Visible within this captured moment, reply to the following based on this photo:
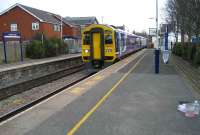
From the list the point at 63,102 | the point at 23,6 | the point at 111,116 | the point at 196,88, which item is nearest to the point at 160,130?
the point at 111,116

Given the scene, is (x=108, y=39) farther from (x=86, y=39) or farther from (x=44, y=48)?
(x=44, y=48)

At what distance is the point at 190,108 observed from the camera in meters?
8.08

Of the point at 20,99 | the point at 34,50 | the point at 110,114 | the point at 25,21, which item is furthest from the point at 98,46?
the point at 25,21

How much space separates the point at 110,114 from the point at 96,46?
530 inches

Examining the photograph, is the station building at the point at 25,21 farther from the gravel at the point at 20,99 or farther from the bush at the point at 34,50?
the gravel at the point at 20,99

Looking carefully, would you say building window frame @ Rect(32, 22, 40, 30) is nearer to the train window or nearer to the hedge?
the hedge

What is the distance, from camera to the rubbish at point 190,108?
7.71 m

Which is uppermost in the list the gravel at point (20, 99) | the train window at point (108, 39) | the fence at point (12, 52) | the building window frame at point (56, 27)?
the building window frame at point (56, 27)

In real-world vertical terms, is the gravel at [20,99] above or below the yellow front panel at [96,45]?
below

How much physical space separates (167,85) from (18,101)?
625cm

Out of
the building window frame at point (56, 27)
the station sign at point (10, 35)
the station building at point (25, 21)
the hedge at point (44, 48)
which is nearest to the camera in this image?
the station sign at point (10, 35)

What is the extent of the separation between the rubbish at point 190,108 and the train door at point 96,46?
12.5 m

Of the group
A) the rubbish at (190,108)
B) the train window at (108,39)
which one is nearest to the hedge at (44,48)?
the train window at (108,39)

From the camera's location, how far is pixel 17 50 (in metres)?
30.9
